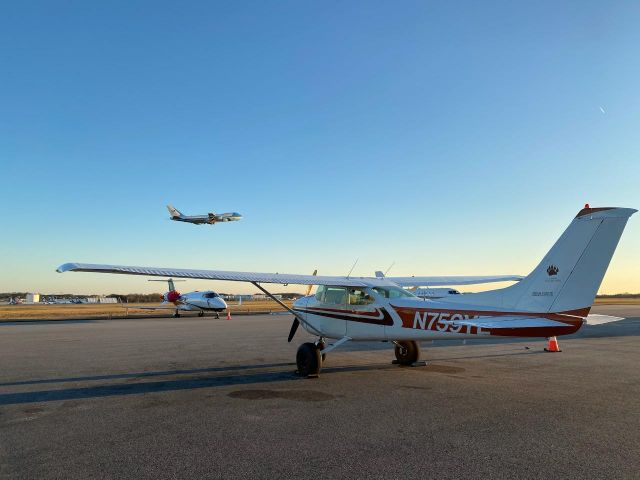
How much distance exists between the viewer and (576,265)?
817 centimetres

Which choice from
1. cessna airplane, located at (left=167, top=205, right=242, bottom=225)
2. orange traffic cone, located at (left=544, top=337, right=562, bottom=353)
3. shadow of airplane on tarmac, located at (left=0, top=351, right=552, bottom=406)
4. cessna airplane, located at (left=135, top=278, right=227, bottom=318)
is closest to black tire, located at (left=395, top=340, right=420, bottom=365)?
shadow of airplane on tarmac, located at (left=0, top=351, right=552, bottom=406)

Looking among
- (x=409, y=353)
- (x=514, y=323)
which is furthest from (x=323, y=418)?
(x=409, y=353)

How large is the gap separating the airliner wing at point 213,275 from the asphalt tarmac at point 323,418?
226 centimetres

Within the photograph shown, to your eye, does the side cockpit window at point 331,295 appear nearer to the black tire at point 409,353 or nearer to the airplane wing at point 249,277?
the airplane wing at point 249,277

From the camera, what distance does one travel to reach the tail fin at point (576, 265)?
310 inches

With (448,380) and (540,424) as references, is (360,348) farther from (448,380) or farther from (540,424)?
(540,424)

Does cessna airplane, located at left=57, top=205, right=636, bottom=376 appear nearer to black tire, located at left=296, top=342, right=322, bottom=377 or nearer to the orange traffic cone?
black tire, located at left=296, top=342, right=322, bottom=377

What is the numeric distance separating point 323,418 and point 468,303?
14.4ft

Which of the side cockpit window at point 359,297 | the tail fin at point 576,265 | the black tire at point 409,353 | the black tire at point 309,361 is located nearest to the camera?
the tail fin at point 576,265

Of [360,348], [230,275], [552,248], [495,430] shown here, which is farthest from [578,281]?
[360,348]

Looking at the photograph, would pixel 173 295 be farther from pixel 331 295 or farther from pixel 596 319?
pixel 596 319

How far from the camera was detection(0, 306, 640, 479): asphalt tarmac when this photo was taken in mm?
4702

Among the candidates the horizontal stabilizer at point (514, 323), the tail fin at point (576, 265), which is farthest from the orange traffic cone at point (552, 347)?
the horizontal stabilizer at point (514, 323)

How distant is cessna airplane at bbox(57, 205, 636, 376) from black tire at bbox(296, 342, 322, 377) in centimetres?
2
